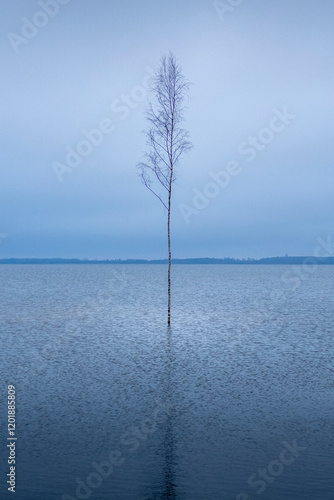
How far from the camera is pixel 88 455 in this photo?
11289 millimetres

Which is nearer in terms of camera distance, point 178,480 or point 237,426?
point 178,480

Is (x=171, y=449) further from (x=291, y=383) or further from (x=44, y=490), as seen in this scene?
(x=291, y=383)

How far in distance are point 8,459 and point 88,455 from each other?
1.99 meters

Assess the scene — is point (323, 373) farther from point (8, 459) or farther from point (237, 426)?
point (8, 459)

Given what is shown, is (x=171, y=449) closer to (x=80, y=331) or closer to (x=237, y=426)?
(x=237, y=426)

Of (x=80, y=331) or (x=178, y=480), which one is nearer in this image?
(x=178, y=480)

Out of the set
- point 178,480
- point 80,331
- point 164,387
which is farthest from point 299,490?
point 80,331

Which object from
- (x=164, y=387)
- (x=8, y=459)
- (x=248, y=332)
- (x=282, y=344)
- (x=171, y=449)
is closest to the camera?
(x=8, y=459)

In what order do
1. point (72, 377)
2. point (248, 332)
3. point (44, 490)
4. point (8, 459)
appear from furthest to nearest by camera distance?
point (248, 332) → point (72, 377) → point (8, 459) → point (44, 490)

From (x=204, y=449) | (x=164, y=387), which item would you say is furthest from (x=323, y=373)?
(x=204, y=449)

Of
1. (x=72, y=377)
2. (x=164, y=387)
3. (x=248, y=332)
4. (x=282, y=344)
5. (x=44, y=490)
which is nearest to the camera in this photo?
(x=44, y=490)

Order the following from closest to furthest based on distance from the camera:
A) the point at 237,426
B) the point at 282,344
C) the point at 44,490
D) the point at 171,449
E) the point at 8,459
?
the point at 44,490 < the point at 8,459 < the point at 171,449 < the point at 237,426 < the point at 282,344

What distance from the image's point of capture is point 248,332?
1352 inches

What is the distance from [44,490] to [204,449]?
4.29m
